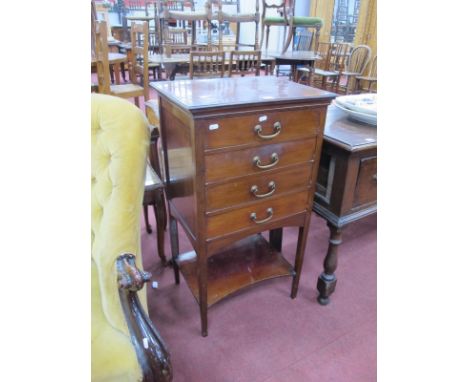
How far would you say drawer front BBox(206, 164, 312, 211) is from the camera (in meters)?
0.98

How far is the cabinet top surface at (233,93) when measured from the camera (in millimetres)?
871

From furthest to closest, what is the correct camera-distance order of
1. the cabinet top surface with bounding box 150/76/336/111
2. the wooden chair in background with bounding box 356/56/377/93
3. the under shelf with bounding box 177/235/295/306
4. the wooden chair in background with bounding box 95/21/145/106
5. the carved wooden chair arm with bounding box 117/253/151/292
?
the wooden chair in background with bounding box 356/56/377/93 → the wooden chair in background with bounding box 95/21/145/106 → the under shelf with bounding box 177/235/295/306 → the cabinet top surface with bounding box 150/76/336/111 → the carved wooden chair arm with bounding box 117/253/151/292

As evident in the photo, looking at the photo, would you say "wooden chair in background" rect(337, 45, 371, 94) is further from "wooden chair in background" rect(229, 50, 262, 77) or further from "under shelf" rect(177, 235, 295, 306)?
"under shelf" rect(177, 235, 295, 306)

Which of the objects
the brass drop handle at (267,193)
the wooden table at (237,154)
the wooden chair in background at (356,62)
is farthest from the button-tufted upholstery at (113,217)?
the wooden chair in background at (356,62)

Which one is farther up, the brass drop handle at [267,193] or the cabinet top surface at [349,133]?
the cabinet top surface at [349,133]

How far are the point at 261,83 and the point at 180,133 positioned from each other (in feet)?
1.14

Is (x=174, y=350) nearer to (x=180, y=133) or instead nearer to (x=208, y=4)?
(x=180, y=133)

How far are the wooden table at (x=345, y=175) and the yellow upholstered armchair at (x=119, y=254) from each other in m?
0.66

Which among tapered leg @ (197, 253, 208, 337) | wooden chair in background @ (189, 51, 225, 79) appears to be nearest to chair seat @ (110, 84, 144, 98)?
wooden chair in background @ (189, 51, 225, 79)

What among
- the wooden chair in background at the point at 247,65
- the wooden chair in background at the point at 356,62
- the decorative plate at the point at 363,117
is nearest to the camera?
the decorative plate at the point at 363,117

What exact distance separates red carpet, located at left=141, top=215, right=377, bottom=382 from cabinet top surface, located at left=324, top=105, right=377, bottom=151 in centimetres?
76

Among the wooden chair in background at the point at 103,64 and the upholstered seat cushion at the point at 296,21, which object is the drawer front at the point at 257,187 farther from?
the upholstered seat cushion at the point at 296,21

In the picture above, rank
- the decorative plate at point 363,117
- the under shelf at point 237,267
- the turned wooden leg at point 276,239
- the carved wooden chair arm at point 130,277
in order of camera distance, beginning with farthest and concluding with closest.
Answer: the turned wooden leg at point 276,239
the under shelf at point 237,267
the decorative plate at point 363,117
the carved wooden chair arm at point 130,277
